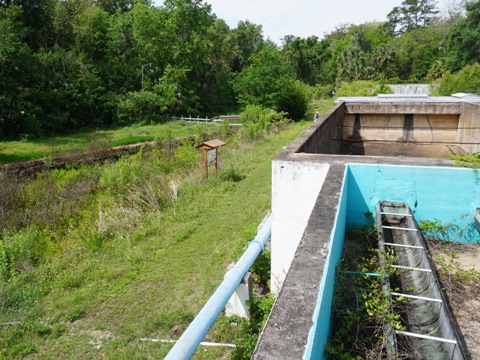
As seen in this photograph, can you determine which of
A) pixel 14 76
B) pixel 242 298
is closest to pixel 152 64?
pixel 14 76

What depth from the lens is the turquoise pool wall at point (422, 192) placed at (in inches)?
148

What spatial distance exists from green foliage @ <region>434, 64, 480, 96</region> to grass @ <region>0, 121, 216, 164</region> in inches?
615

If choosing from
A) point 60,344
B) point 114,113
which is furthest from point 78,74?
point 60,344

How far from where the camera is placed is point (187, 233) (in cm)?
840

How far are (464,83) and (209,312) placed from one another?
22.7 meters

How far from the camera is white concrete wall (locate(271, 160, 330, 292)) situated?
421 centimetres

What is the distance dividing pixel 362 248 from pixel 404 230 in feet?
1.67

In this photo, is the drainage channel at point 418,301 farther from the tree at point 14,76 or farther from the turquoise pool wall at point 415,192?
the tree at point 14,76

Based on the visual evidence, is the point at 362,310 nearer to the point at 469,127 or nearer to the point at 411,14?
the point at 469,127

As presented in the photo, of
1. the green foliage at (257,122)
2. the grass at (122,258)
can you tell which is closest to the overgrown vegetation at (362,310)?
the grass at (122,258)

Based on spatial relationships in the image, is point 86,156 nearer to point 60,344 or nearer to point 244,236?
point 244,236

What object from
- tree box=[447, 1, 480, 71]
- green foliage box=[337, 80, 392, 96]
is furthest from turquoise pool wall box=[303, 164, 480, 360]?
tree box=[447, 1, 480, 71]

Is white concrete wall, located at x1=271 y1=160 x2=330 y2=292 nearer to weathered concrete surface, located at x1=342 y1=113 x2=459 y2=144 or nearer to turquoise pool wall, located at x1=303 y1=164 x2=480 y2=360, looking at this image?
turquoise pool wall, located at x1=303 y1=164 x2=480 y2=360

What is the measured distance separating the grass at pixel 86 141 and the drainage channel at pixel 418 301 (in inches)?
752
